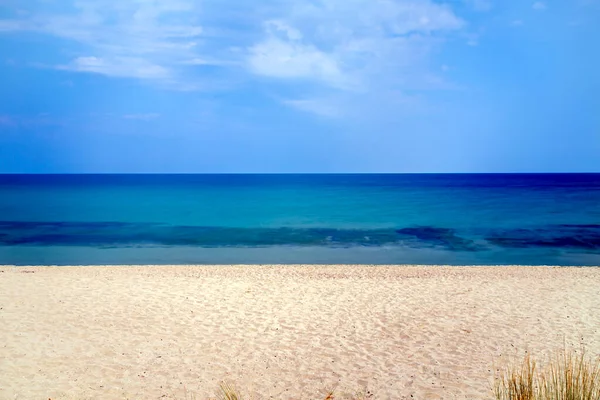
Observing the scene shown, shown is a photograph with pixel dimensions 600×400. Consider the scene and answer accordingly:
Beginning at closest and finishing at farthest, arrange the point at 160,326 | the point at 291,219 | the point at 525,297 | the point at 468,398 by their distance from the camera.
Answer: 1. the point at 468,398
2. the point at 160,326
3. the point at 525,297
4. the point at 291,219

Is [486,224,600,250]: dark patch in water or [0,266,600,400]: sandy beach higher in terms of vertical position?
[486,224,600,250]: dark patch in water

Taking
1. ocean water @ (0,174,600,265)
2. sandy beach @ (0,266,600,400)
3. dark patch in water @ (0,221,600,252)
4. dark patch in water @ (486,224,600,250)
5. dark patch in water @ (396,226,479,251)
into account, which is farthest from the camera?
dark patch in water @ (0,221,600,252)

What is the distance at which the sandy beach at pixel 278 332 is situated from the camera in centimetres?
683

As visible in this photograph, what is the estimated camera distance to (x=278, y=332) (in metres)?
9.03

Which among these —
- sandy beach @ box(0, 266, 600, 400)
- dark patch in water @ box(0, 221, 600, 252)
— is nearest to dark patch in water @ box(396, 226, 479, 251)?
dark patch in water @ box(0, 221, 600, 252)

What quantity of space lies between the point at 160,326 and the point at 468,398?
5.83 meters

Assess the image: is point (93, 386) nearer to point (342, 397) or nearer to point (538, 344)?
point (342, 397)

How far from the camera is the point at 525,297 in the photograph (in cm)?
1181

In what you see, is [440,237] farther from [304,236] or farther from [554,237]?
[304,236]

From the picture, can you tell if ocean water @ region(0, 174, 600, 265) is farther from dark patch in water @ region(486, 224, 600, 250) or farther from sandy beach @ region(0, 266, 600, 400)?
sandy beach @ region(0, 266, 600, 400)

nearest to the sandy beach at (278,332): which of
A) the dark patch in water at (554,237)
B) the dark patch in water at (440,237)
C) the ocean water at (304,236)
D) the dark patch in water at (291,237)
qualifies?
the ocean water at (304,236)

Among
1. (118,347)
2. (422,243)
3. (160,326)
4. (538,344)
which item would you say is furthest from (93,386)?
(422,243)

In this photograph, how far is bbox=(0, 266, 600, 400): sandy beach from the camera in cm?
683

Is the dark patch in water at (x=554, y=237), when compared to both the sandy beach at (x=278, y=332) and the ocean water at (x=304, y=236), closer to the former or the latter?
the ocean water at (x=304, y=236)
